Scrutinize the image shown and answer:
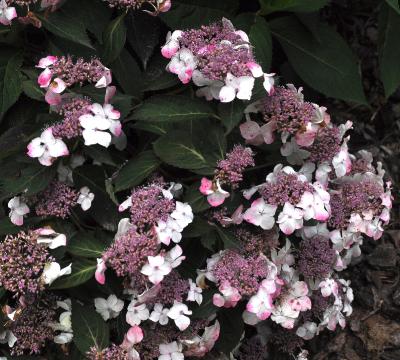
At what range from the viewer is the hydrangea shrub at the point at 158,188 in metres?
1.70

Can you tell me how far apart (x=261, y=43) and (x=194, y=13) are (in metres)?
0.19

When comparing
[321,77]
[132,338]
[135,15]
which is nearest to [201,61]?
[135,15]

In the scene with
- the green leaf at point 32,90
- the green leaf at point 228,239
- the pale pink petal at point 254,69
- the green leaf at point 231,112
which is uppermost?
the pale pink petal at point 254,69

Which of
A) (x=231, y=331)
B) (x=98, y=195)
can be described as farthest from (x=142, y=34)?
(x=231, y=331)

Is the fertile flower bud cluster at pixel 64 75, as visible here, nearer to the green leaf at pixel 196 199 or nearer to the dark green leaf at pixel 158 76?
the dark green leaf at pixel 158 76

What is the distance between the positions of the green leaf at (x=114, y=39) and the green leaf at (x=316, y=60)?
1.54 ft

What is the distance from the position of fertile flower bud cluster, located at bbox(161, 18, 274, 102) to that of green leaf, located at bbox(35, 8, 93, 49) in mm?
199

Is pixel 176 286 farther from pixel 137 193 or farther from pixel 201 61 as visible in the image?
pixel 201 61

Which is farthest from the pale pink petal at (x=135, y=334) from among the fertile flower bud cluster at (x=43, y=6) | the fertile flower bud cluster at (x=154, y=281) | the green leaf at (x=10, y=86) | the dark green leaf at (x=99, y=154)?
the fertile flower bud cluster at (x=43, y=6)

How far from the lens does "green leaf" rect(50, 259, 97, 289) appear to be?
175cm

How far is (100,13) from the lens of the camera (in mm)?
1933

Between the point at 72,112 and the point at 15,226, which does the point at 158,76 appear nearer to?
the point at 72,112

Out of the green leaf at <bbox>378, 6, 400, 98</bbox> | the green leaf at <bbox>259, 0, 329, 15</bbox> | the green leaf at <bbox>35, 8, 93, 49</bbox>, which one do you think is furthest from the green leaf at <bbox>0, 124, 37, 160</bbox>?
the green leaf at <bbox>378, 6, 400, 98</bbox>

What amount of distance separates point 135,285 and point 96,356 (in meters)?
0.18
